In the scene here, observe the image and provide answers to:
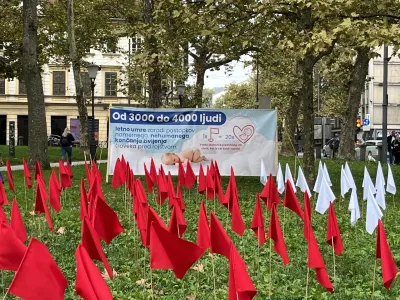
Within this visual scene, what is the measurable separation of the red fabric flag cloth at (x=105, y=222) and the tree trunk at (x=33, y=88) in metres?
13.8

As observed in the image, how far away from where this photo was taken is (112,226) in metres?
5.85

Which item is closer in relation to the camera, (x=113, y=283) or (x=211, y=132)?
(x=113, y=283)

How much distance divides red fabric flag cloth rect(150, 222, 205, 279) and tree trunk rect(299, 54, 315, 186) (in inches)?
346

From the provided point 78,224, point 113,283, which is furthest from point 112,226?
point 78,224

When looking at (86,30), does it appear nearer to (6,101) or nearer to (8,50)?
(8,50)

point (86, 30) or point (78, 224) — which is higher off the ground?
point (86, 30)

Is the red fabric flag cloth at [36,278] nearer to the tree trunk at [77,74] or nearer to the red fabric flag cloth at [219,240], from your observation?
the red fabric flag cloth at [219,240]

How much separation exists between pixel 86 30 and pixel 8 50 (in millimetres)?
3529

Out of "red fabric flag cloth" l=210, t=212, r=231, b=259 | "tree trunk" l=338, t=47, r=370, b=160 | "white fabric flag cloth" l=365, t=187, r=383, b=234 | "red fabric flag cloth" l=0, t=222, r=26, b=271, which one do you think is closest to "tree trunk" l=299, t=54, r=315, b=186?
"white fabric flag cloth" l=365, t=187, r=383, b=234

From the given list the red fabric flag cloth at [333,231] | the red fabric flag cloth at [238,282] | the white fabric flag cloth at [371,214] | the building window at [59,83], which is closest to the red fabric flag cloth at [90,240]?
the red fabric flag cloth at [238,282]

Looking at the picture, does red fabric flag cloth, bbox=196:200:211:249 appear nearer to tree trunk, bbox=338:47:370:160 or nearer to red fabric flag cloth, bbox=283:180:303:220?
red fabric flag cloth, bbox=283:180:303:220

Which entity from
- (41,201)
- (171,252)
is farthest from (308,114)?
(171,252)

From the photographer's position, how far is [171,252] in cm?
426

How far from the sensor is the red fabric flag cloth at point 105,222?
571 centimetres
